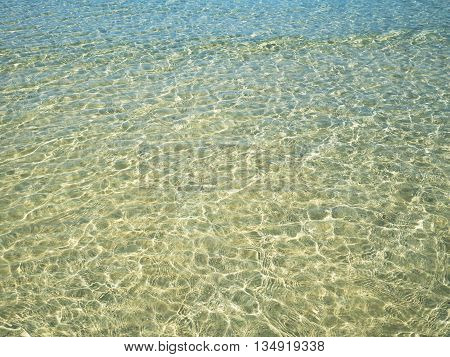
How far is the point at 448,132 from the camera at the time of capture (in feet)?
33.0

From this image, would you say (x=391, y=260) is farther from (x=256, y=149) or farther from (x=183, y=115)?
(x=183, y=115)

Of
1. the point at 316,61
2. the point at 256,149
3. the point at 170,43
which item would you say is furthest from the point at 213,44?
the point at 256,149

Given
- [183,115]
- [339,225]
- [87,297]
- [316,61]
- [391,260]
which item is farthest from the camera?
[316,61]

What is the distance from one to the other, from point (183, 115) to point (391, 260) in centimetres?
656

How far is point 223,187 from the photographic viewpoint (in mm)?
8352

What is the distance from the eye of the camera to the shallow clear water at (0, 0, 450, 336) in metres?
5.97

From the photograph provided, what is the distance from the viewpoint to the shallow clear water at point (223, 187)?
5.97m

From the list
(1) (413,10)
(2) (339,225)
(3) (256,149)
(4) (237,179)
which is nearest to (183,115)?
(3) (256,149)

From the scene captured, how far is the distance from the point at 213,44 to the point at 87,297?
11993mm

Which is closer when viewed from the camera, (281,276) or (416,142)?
(281,276)
